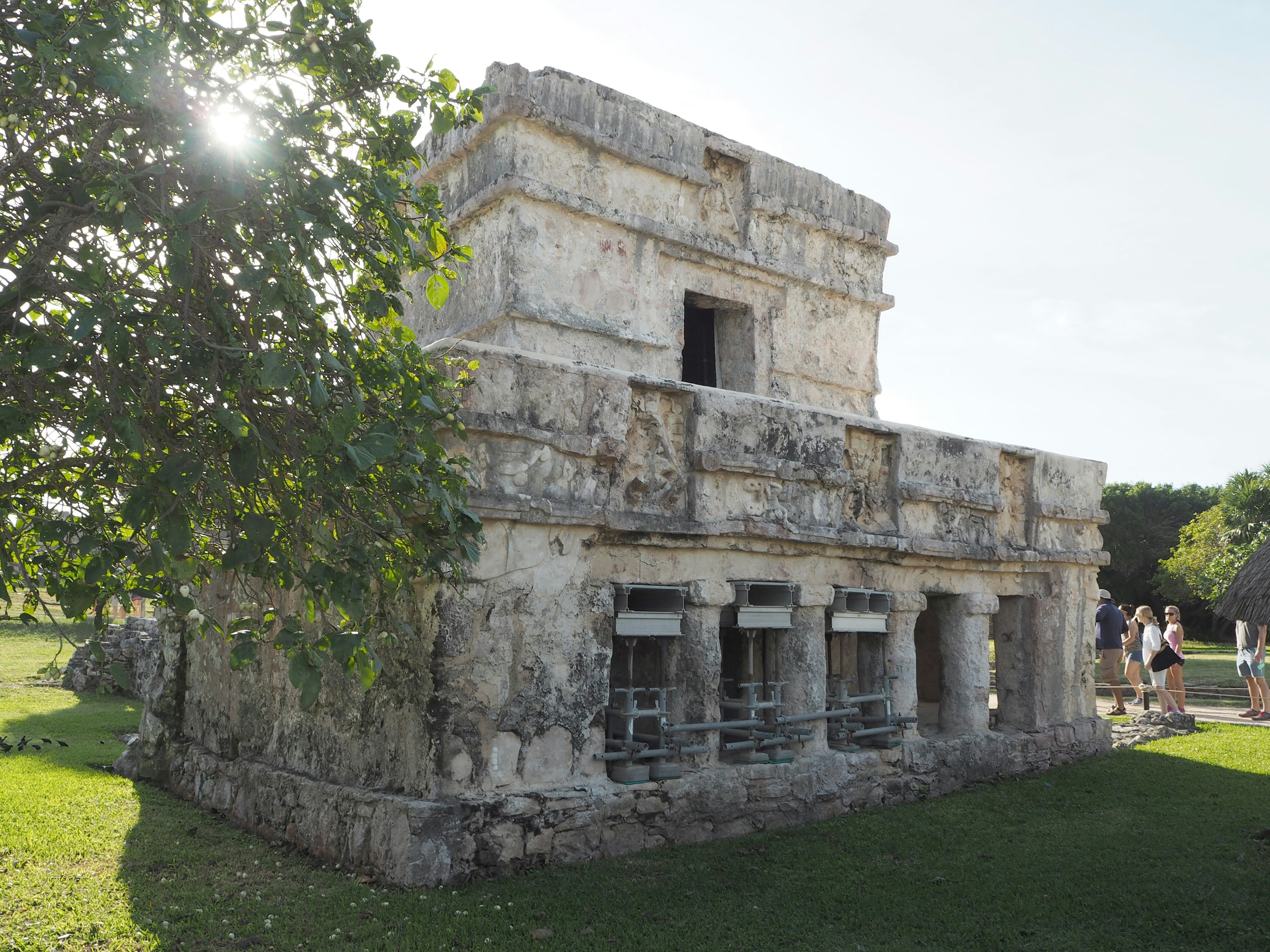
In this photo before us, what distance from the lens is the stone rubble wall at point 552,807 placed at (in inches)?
190

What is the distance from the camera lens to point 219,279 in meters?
4.06

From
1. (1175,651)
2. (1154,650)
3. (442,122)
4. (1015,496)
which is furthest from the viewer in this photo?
(1154,650)

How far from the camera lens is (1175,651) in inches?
452

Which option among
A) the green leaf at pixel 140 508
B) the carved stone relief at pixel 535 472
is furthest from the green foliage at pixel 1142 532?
the green leaf at pixel 140 508

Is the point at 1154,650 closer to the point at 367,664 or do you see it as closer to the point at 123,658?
the point at 367,664

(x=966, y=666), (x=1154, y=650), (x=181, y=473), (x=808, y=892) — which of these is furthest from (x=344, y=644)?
(x=1154, y=650)

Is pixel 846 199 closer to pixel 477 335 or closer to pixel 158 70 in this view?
pixel 477 335

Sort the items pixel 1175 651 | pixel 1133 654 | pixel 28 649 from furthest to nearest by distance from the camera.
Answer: pixel 28 649
pixel 1133 654
pixel 1175 651

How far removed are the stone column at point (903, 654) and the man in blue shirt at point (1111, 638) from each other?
5493 millimetres

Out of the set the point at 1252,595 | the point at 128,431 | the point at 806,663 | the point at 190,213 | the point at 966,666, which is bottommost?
the point at 966,666

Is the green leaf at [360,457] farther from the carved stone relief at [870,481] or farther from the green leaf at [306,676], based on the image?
the carved stone relief at [870,481]

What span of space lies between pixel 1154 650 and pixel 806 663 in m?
7.21

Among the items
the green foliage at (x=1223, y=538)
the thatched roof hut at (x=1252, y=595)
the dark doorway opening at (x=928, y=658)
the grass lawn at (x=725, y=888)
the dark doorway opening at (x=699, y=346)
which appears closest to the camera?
the grass lawn at (x=725, y=888)

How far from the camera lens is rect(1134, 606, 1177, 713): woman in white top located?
1084cm
